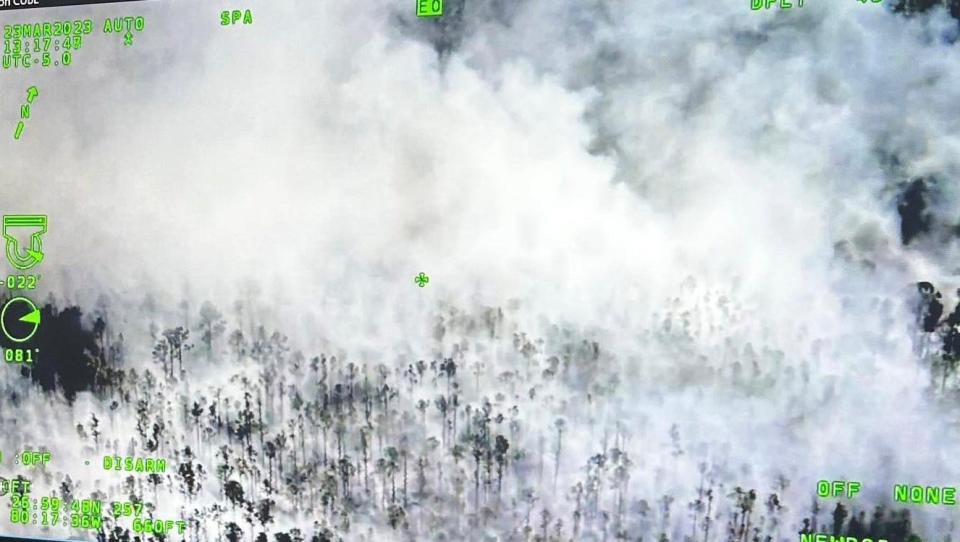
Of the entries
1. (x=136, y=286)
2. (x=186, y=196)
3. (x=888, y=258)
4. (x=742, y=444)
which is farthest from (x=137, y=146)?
(x=888, y=258)

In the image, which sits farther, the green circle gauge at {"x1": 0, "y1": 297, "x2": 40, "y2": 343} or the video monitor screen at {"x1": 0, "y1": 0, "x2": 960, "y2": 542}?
the green circle gauge at {"x1": 0, "y1": 297, "x2": 40, "y2": 343}

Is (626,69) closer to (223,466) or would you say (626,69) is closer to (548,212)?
(548,212)

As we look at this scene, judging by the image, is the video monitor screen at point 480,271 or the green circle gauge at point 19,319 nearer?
the video monitor screen at point 480,271

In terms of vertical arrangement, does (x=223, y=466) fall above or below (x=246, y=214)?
below

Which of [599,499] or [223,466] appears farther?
[223,466]

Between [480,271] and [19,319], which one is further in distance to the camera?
[19,319]
